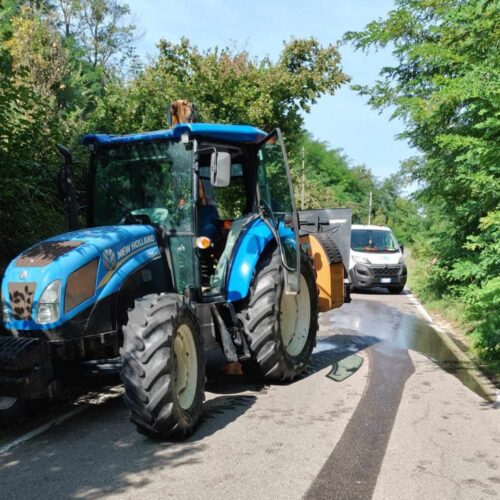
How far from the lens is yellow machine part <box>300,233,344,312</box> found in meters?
8.09

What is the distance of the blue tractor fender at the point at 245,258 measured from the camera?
614 centimetres

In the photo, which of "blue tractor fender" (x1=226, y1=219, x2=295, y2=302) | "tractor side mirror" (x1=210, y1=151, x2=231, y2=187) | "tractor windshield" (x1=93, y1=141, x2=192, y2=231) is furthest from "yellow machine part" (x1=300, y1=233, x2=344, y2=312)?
"tractor side mirror" (x1=210, y1=151, x2=231, y2=187)

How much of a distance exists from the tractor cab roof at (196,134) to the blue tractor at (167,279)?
16 mm

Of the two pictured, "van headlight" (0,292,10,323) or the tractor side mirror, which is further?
the tractor side mirror

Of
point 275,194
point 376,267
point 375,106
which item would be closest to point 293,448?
point 275,194

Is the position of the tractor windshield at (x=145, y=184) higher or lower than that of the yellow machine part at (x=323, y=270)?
higher

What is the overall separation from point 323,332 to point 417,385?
12.1 feet

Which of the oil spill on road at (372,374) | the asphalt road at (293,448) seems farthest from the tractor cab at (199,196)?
the oil spill on road at (372,374)

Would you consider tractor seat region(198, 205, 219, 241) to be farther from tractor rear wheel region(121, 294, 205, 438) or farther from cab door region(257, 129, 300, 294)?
tractor rear wheel region(121, 294, 205, 438)

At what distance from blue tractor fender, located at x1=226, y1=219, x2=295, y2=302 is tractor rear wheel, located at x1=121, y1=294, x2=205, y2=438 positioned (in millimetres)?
1261

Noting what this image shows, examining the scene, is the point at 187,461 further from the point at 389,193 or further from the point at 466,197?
the point at 389,193

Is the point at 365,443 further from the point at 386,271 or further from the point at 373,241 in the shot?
the point at 373,241

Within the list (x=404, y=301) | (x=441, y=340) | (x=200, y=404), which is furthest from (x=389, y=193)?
(x=200, y=404)

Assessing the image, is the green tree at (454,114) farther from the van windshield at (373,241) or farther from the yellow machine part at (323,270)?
the van windshield at (373,241)
